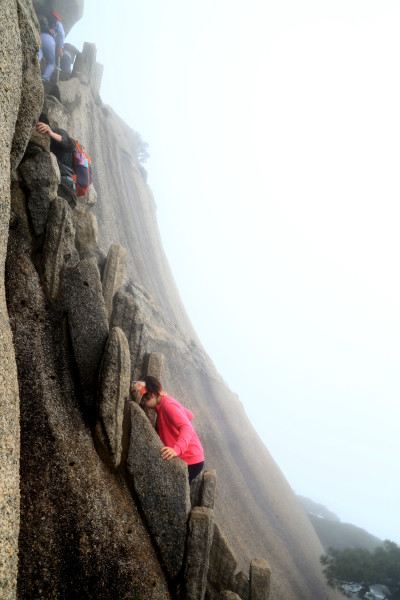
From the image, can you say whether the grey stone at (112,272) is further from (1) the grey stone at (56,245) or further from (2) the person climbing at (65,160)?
(2) the person climbing at (65,160)

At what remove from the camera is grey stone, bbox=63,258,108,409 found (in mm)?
6578

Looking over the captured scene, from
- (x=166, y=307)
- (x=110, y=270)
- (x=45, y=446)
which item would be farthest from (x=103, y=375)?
(x=166, y=307)

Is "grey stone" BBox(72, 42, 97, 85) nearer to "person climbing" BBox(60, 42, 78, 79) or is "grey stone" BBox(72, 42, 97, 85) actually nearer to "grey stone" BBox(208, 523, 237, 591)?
"person climbing" BBox(60, 42, 78, 79)

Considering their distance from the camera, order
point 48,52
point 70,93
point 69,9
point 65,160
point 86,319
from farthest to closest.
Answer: point 69,9 → point 70,93 → point 48,52 → point 65,160 → point 86,319

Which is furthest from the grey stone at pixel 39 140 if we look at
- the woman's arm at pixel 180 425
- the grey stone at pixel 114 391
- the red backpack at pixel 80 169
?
the woman's arm at pixel 180 425

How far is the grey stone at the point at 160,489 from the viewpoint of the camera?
20.7ft

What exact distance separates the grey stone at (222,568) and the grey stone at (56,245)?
6.50 m

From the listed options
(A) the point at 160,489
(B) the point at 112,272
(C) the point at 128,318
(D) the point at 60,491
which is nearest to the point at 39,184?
(B) the point at 112,272

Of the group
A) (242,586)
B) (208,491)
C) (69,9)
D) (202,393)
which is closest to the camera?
(242,586)

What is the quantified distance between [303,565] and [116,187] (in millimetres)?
24211

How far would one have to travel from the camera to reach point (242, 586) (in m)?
7.43

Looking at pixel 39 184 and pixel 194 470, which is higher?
pixel 39 184

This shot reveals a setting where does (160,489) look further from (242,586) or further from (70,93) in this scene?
(70,93)

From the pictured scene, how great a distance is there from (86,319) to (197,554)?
16.9 feet
